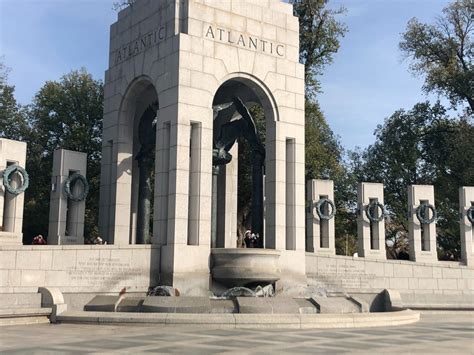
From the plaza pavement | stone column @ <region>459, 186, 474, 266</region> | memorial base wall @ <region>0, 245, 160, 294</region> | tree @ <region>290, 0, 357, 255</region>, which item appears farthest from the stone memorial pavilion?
tree @ <region>290, 0, 357, 255</region>

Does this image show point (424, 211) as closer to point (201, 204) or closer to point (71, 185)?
point (201, 204)

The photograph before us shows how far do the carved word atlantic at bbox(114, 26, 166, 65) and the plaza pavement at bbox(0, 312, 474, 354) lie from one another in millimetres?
12997

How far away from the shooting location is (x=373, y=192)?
3158 cm

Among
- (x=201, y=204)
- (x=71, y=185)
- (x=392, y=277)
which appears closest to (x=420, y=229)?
(x=392, y=277)

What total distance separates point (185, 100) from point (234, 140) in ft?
16.9

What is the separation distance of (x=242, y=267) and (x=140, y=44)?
11194mm

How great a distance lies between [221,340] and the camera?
15016 mm

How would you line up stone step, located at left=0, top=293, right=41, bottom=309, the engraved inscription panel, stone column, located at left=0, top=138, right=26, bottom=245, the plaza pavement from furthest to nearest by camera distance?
stone column, located at left=0, top=138, right=26, bottom=245 → the engraved inscription panel → stone step, located at left=0, top=293, right=41, bottom=309 → the plaza pavement

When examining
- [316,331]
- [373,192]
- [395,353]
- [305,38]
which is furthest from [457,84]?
[395,353]

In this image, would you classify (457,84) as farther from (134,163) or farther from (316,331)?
(316,331)

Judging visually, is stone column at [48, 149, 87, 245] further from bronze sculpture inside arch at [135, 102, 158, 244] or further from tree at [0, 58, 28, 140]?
tree at [0, 58, 28, 140]

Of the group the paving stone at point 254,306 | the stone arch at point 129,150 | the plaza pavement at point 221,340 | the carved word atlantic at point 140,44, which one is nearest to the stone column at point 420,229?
the plaza pavement at point 221,340

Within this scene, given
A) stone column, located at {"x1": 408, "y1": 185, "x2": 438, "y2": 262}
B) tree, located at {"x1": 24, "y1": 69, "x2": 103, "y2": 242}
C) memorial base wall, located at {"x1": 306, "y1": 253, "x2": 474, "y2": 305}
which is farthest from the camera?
tree, located at {"x1": 24, "y1": 69, "x2": 103, "y2": 242}

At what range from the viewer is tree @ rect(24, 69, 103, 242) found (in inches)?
1612
